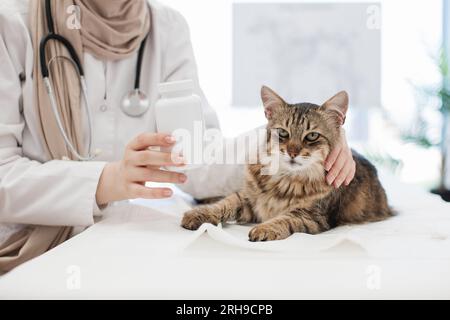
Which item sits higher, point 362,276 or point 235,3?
point 235,3

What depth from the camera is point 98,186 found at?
3.58 ft

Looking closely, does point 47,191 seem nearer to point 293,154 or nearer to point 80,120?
point 80,120

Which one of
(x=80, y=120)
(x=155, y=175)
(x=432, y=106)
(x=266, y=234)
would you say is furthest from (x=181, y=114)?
(x=432, y=106)

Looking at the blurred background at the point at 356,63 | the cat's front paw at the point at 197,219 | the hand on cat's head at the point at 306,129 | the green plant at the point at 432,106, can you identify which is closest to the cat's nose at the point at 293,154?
the hand on cat's head at the point at 306,129

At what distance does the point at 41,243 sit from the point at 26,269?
0.44 meters

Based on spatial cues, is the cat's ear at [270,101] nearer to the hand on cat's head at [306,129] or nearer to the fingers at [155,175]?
the hand on cat's head at [306,129]

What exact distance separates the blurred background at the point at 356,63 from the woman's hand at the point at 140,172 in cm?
157

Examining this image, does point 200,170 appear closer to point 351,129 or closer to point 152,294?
point 152,294

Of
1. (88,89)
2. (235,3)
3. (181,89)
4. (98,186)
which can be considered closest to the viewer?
(181,89)

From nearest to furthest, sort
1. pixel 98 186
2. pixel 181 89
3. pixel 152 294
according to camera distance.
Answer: pixel 152 294 < pixel 181 89 < pixel 98 186

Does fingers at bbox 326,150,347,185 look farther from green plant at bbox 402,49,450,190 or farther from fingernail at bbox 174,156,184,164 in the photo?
green plant at bbox 402,49,450,190

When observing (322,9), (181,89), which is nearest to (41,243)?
(181,89)

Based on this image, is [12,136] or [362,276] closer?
[362,276]

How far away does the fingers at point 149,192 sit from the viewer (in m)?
1.01
